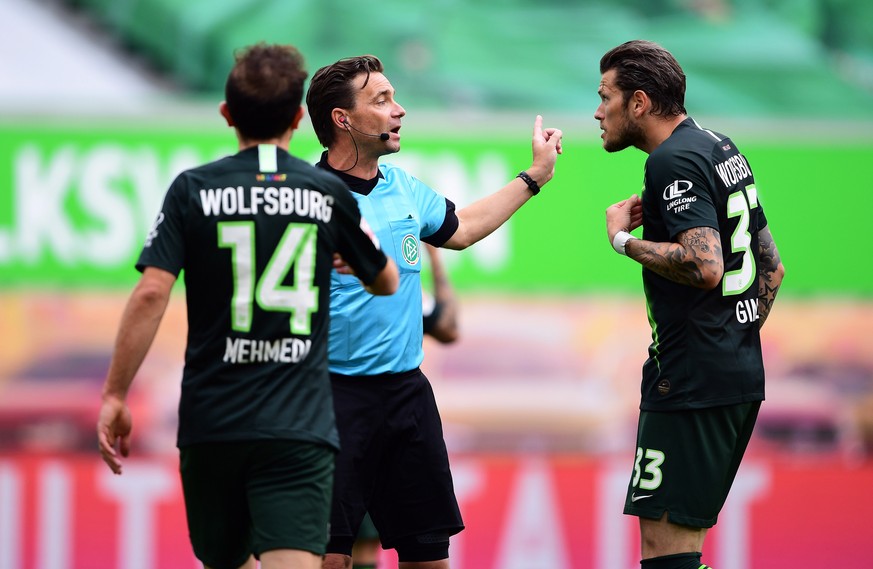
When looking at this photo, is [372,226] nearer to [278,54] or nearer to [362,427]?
[362,427]

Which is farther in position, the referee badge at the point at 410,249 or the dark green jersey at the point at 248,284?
the referee badge at the point at 410,249

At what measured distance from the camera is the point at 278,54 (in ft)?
12.3

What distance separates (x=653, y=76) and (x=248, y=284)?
181 cm

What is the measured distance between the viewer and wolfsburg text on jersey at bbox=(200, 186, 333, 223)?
3.67 meters

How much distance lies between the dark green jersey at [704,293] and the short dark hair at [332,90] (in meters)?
1.24

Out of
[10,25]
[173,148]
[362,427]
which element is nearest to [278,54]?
[362,427]

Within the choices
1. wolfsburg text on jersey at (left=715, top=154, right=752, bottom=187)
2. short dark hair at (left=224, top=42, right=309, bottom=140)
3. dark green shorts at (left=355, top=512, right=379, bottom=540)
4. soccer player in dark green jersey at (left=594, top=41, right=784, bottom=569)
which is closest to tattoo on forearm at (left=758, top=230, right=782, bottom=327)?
soccer player in dark green jersey at (left=594, top=41, right=784, bottom=569)

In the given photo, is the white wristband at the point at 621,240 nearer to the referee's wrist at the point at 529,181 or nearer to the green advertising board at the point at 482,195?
the referee's wrist at the point at 529,181

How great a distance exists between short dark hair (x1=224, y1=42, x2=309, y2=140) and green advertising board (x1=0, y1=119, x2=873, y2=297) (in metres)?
5.22

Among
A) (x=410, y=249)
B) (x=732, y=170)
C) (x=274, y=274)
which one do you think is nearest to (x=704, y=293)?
(x=732, y=170)

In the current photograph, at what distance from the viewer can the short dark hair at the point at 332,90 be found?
15.9 feet

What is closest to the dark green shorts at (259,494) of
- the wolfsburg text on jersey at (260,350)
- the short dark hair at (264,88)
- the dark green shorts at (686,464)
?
the wolfsburg text on jersey at (260,350)

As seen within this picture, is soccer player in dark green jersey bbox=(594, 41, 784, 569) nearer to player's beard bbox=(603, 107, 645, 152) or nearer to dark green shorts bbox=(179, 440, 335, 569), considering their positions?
player's beard bbox=(603, 107, 645, 152)

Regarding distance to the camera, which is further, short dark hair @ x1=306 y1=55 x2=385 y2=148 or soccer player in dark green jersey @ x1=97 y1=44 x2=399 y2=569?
short dark hair @ x1=306 y1=55 x2=385 y2=148
